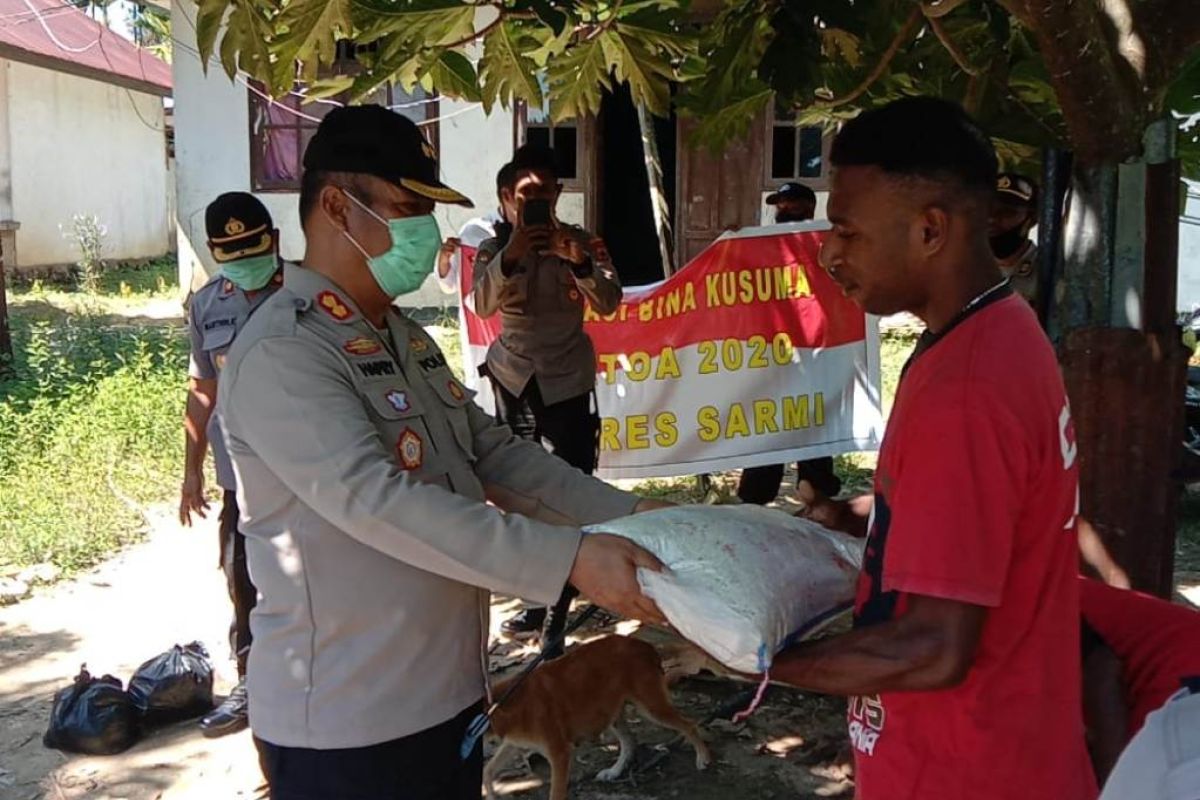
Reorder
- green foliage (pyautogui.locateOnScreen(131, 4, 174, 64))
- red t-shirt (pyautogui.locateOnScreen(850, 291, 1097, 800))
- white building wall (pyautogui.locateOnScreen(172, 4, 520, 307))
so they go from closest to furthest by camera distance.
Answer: red t-shirt (pyautogui.locateOnScreen(850, 291, 1097, 800)) → white building wall (pyautogui.locateOnScreen(172, 4, 520, 307)) → green foliage (pyautogui.locateOnScreen(131, 4, 174, 64))

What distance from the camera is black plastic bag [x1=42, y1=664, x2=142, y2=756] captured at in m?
4.10

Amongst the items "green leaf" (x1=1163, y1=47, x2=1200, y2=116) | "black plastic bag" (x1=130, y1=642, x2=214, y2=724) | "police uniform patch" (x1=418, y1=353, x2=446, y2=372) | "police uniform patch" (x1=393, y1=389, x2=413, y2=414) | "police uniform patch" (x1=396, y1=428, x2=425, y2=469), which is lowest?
"black plastic bag" (x1=130, y1=642, x2=214, y2=724)

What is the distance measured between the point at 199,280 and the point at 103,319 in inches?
45.8

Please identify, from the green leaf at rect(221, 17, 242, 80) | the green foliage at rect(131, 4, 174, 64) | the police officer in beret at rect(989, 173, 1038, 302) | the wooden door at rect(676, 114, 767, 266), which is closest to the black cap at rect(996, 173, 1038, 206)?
the police officer in beret at rect(989, 173, 1038, 302)

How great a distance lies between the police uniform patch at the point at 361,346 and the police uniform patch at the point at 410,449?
0.15 m

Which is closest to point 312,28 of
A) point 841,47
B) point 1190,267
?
point 841,47

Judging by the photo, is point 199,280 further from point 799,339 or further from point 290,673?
point 290,673

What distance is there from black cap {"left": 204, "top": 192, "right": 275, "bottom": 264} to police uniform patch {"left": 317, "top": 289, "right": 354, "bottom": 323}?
2231 mm

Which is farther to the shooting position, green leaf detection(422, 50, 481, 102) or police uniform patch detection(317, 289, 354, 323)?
green leaf detection(422, 50, 481, 102)

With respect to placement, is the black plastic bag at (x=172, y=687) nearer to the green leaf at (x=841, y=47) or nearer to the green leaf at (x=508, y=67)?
the green leaf at (x=508, y=67)

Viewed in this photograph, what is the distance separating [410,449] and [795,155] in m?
10.8

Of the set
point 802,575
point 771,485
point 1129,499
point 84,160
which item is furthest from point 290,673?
point 84,160

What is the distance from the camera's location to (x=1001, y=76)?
323 cm

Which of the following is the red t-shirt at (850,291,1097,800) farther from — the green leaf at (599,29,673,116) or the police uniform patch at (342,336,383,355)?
the green leaf at (599,29,673,116)
